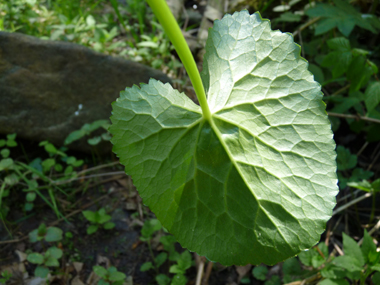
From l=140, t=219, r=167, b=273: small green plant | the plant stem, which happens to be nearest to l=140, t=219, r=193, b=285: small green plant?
l=140, t=219, r=167, b=273: small green plant

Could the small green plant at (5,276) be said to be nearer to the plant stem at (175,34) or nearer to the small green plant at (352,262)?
the plant stem at (175,34)

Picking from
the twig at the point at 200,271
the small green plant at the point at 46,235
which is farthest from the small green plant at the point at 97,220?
the twig at the point at 200,271

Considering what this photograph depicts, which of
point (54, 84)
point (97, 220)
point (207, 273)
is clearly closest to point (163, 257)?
point (207, 273)

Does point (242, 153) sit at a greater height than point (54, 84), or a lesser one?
greater

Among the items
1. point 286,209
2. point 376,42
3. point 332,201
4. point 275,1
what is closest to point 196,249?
point 286,209

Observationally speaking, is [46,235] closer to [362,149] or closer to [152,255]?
[152,255]

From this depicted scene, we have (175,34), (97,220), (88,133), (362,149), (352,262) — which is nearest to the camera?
(175,34)

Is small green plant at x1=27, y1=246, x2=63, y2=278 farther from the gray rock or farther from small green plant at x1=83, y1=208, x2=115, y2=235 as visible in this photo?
the gray rock
